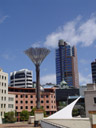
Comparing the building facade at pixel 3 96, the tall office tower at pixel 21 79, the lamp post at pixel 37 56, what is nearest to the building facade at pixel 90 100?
the lamp post at pixel 37 56

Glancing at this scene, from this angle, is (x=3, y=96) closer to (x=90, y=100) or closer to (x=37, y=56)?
(x=37, y=56)

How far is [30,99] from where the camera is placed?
95.7m

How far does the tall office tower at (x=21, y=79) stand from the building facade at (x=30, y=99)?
2478 inches

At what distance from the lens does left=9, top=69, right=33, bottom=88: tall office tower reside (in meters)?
163

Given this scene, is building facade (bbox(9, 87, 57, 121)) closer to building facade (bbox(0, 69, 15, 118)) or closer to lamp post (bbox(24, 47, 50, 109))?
building facade (bbox(0, 69, 15, 118))

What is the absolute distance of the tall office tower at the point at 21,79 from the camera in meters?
163

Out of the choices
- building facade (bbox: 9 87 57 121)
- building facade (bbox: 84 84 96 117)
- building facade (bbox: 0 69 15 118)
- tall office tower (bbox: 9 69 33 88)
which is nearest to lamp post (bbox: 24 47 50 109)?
building facade (bbox: 84 84 96 117)

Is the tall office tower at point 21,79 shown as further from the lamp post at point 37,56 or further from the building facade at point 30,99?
the lamp post at point 37,56

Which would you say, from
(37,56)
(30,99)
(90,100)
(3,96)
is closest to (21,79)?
(30,99)

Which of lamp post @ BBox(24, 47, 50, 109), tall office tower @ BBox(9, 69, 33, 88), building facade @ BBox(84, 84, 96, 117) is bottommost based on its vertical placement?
building facade @ BBox(84, 84, 96, 117)

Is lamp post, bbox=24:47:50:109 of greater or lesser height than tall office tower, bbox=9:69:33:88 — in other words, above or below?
below

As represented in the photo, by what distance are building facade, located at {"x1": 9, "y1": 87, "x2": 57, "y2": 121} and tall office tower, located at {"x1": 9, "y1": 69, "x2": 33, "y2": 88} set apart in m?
62.9

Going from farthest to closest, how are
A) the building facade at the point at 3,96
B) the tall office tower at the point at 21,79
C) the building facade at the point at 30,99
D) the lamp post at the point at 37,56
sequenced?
the tall office tower at the point at 21,79 → the building facade at the point at 30,99 → the building facade at the point at 3,96 → the lamp post at the point at 37,56

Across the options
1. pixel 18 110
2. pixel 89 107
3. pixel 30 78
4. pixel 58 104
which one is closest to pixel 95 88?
pixel 89 107
